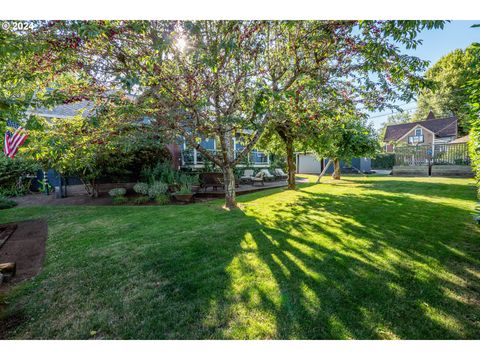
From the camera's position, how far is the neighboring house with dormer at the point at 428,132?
32.6 m

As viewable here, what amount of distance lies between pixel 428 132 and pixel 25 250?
4559 centimetres

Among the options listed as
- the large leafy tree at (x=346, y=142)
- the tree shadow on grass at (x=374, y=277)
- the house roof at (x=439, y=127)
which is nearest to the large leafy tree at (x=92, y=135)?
the tree shadow on grass at (x=374, y=277)

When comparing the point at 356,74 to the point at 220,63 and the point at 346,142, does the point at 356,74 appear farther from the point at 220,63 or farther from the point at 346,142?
the point at 346,142

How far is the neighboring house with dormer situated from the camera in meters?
32.6

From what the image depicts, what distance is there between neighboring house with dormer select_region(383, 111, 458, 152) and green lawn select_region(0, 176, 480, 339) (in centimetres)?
3200

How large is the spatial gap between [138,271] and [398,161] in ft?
68.2

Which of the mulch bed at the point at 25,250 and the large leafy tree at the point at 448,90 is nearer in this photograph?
the mulch bed at the point at 25,250

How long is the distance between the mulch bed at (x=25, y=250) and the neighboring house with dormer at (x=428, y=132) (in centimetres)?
3558

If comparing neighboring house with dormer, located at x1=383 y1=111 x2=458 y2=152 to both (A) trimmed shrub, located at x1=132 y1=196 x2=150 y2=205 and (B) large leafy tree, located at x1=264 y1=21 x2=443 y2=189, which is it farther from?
(A) trimmed shrub, located at x1=132 y1=196 x2=150 y2=205

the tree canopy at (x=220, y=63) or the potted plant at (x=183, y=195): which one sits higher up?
the tree canopy at (x=220, y=63)

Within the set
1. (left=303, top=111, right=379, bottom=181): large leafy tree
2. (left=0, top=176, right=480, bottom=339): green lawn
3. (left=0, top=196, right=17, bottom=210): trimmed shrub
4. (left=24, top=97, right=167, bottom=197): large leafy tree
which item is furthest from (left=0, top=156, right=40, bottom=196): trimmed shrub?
(left=303, top=111, right=379, bottom=181): large leafy tree

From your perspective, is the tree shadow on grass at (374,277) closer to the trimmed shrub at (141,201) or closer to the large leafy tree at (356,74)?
the large leafy tree at (356,74)
